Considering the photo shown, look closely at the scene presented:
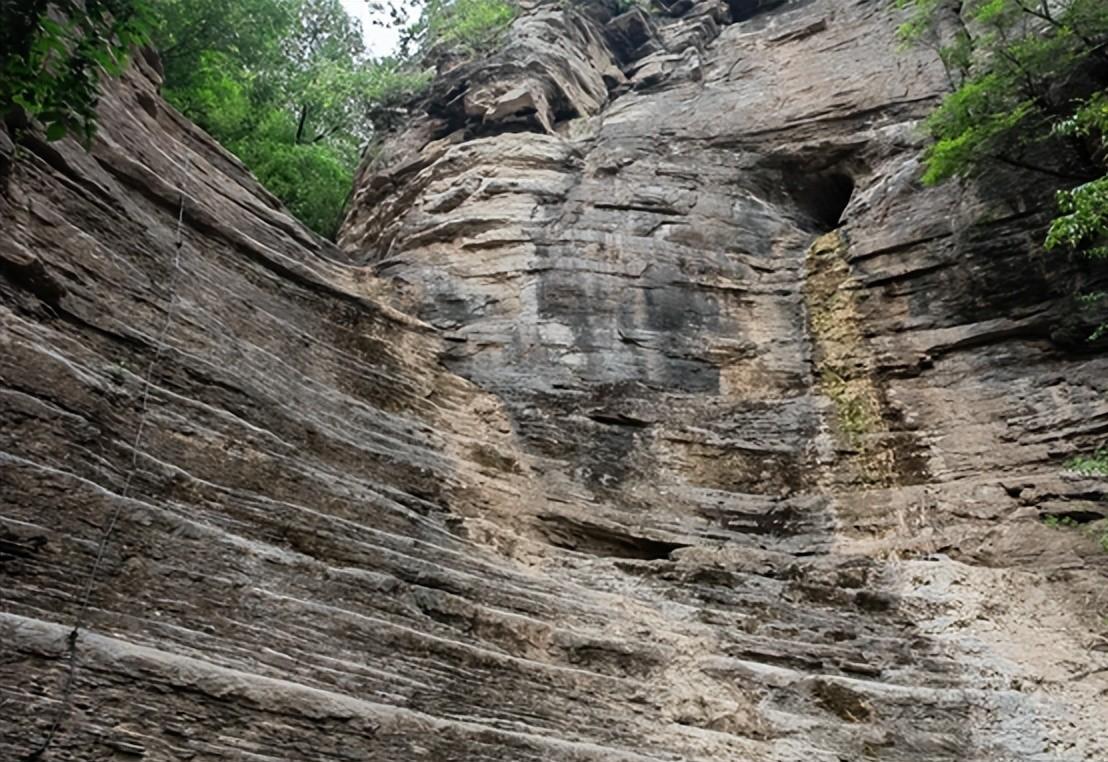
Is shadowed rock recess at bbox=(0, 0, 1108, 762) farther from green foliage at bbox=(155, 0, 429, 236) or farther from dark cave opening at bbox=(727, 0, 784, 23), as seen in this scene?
dark cave opening at bbox=(727, 0, 784, 23)

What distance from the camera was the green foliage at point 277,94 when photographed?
1470 centimetres

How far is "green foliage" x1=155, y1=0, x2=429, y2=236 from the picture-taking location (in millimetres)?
14695

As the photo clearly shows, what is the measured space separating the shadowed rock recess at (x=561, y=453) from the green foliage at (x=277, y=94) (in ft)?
9.01

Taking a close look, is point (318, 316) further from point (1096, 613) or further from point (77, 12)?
point (1096, 613)

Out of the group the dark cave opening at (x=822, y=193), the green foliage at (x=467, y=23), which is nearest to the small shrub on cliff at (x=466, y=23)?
the green foliage at (x=467, y=23)

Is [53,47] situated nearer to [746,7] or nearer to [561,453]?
[561,453]

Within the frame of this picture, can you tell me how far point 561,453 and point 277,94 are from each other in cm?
1176

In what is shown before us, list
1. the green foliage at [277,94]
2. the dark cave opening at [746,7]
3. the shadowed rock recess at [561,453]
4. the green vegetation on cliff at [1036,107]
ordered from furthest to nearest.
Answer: the dark cave opening at [746,7]
the green foliage at [277,94]
the green vegetation on cliff at [1036,107]
the shadowed rock recess at [561,453]

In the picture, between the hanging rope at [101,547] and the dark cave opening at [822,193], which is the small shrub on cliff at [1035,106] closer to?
the dark cave opening at [822,193]

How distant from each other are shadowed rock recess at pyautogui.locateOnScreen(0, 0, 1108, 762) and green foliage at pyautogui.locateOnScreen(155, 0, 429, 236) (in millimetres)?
2747

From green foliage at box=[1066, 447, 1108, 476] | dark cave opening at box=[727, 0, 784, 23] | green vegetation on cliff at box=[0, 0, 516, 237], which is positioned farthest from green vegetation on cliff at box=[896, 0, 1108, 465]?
green vegetation on cliff at box=[0, 0, 516, 237]

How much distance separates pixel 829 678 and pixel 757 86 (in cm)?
1195

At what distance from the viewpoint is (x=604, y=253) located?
12.2m

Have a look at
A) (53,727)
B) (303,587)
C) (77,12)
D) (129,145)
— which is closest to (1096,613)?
(303,587)
